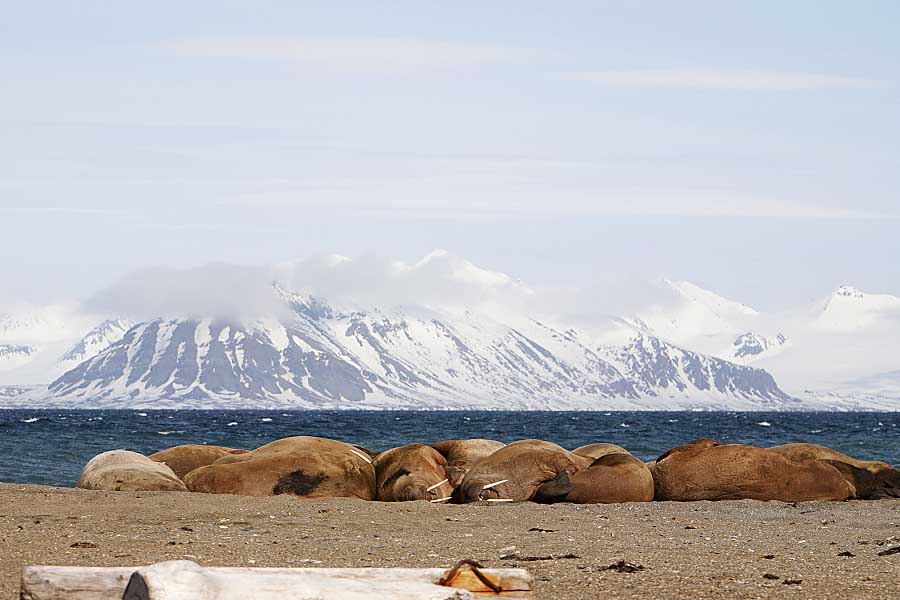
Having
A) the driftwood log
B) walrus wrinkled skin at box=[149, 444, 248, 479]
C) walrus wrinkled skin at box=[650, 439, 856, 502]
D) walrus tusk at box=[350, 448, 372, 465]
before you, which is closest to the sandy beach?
walrus wrinkled skin at box=[650, 439, 856, 502]

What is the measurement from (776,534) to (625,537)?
6.58 feet

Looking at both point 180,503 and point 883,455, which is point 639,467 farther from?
point 883,455

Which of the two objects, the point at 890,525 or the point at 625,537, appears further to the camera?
the point at 890,525

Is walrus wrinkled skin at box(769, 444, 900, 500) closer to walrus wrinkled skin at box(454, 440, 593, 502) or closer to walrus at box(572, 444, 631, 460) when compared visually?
walrus at box(572, 444, 631, 460)

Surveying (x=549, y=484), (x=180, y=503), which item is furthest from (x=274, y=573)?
(x=549, y=484)

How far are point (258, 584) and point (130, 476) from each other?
54.7 feet

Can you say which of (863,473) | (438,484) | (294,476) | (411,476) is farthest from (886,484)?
(294,476)

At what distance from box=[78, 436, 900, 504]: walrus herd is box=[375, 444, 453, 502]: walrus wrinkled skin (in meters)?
0.02

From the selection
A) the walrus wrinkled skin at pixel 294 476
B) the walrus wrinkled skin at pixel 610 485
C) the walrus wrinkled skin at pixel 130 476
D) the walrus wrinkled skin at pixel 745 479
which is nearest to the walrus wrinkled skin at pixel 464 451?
the walrus wrinkled skin at pixel 294 476

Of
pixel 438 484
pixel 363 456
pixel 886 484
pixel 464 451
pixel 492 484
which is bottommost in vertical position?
pixel 438 484

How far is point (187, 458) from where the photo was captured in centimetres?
2650

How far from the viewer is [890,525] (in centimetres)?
1834

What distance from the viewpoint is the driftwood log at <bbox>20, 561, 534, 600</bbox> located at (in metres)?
7.17

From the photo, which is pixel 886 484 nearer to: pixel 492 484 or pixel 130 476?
pixel 492 484
